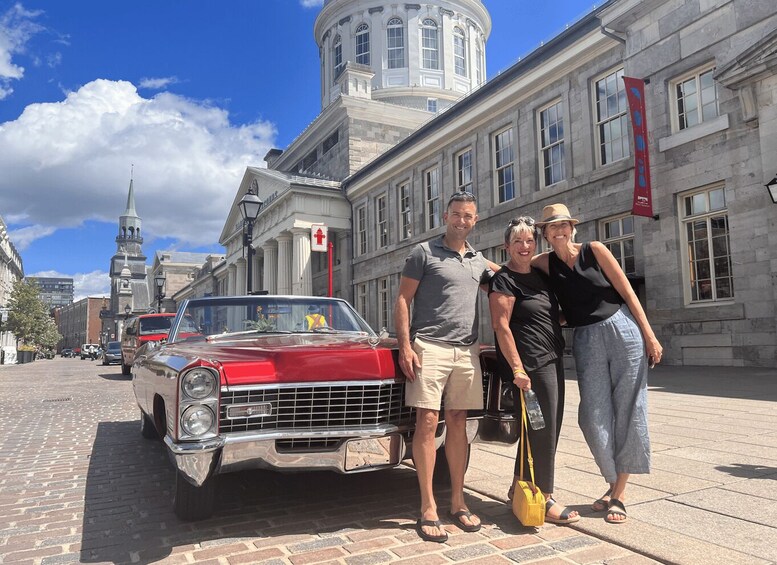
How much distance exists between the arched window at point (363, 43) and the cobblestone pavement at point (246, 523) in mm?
47182

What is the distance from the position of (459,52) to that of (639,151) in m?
40.1

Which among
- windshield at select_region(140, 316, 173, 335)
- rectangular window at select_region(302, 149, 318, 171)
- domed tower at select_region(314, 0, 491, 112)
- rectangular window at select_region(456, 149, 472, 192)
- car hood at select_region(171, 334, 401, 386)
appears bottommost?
car hood at select_region(171, 334, 401, 386)

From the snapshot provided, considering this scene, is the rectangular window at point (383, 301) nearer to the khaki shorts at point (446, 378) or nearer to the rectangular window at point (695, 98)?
the rectangular window at point (695, 98)

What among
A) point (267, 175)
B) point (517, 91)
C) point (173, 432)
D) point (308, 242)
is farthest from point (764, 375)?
point (267, 175)

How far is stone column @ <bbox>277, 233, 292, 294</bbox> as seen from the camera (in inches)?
1484

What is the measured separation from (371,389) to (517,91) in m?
18.4

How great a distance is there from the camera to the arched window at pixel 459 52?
164 ft

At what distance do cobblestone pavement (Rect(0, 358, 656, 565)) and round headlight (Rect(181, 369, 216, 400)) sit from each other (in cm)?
82

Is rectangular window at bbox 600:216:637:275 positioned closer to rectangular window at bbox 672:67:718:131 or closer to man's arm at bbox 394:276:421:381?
rectangular window at bbox 672:67:718:131

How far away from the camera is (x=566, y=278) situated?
3.65m

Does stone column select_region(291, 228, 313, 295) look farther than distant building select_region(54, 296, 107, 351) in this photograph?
No

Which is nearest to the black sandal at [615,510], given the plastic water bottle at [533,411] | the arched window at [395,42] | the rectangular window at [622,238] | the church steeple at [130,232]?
the plastic water bottle at [533,411]

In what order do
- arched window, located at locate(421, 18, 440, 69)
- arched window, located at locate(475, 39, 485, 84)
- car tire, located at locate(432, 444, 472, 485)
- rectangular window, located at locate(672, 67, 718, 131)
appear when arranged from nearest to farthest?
car tire, located at locate(432, 444, 472, 485), rectangular window, located at locate(672, 67, 718, 131), arched window, located at locate(421, 18, 440, 69), arched window, located at locate(475, 39, 485, 84)

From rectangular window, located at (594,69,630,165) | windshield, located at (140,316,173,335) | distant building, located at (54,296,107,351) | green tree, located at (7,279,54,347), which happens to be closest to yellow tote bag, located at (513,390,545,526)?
rectangular window, located at (594,69,630,165)
